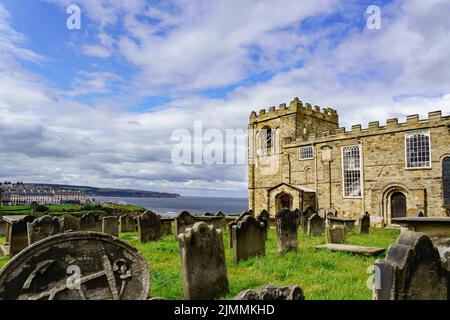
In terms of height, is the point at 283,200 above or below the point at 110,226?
above

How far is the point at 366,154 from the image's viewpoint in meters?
23.1

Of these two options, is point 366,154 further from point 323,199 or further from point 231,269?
point 231,269

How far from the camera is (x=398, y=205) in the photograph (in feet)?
68.8

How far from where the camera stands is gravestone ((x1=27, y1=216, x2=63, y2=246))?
31.3 feet

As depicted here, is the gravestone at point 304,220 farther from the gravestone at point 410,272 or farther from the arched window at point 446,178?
the gravestone at point 410,272

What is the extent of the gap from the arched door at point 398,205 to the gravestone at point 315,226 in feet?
31.3

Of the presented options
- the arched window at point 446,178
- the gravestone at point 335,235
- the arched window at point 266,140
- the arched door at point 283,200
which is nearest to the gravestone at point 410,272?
the gravestone at point 335,235

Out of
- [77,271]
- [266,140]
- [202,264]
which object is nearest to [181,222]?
[202,264]

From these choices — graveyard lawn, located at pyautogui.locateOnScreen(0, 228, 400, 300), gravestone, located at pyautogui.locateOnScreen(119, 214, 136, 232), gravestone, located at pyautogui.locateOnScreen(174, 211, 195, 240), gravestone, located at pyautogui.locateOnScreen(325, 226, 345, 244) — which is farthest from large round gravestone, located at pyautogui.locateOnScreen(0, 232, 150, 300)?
gravestone, located at pyautogui.locateOnScreen(119, 214, 136, 232)

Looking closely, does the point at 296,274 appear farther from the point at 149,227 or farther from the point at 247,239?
the point at 149,227

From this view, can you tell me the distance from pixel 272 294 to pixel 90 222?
13.0 meters
